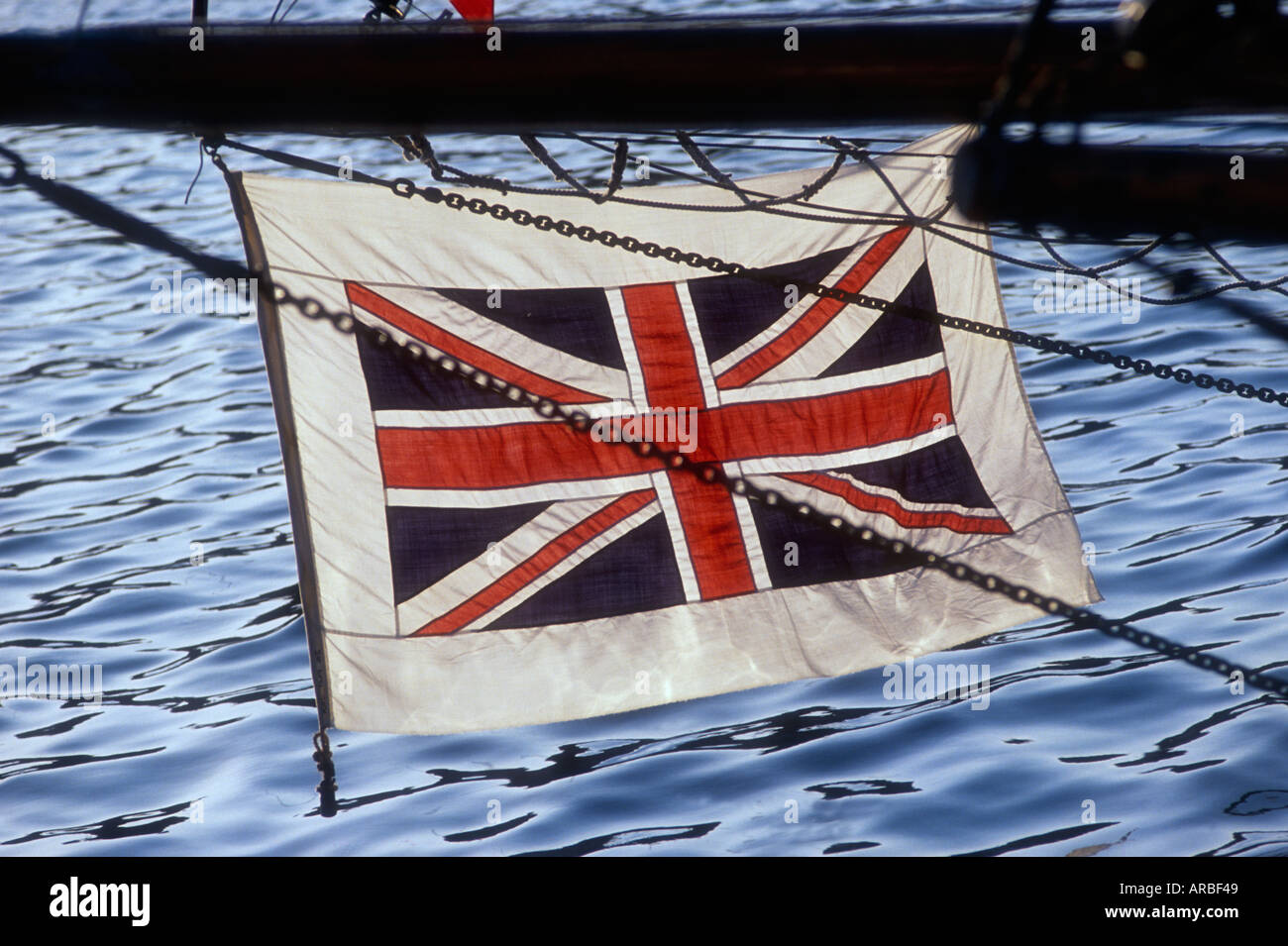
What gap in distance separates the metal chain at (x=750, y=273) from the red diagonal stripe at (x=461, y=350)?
16.5 inches

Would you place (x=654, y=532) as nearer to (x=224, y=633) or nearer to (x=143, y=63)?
(x=143, y=63)

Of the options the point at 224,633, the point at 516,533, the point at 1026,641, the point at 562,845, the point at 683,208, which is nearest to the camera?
the point at 516,533

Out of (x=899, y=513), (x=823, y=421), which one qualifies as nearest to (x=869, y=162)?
(x=823, y=421)

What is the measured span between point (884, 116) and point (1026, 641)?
5.34 meters

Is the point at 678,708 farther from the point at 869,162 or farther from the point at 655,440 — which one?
the point at 869,162

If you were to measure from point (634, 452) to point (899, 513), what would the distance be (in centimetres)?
111

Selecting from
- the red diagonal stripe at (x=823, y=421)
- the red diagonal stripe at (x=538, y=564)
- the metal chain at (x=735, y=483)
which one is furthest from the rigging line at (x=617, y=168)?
the red diagonal stripe at (x=538, y=564)

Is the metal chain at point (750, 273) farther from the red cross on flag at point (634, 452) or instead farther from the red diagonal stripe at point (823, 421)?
the red diagonal stripe at point (823, 421)

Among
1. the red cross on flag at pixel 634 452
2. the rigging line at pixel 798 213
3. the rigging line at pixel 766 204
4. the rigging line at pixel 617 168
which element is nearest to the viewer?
the rigging line at pixel 617 168

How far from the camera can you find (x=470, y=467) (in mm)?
4992

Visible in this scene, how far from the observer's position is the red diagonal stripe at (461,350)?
4.96 metres

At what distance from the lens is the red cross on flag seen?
4.86 m

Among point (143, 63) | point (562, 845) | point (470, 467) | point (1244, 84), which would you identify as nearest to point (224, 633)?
point (562, 845)

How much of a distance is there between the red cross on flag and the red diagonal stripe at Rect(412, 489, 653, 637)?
11 millimetres
